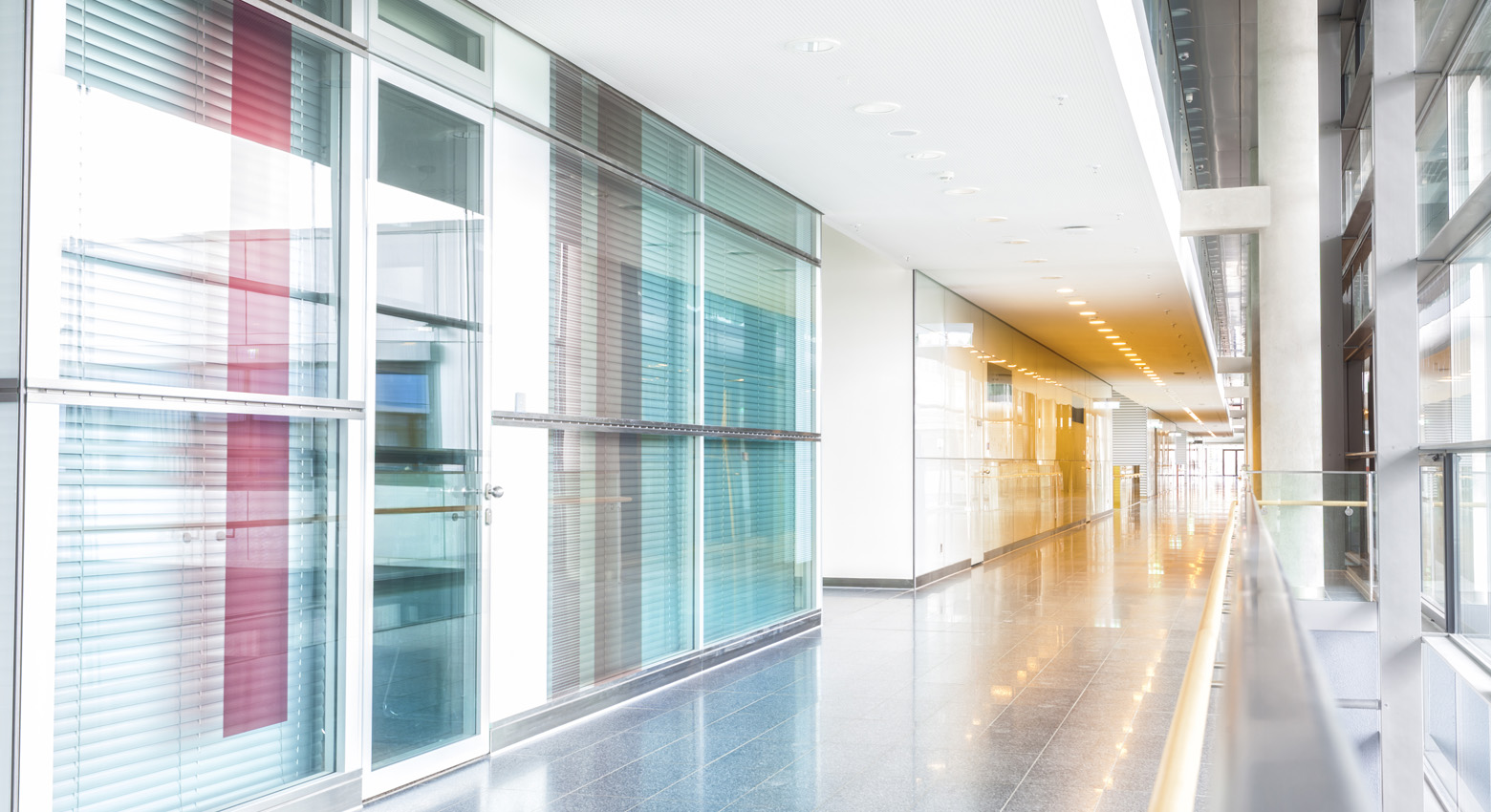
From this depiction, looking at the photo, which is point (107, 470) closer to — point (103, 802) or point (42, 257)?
point (42, 257)

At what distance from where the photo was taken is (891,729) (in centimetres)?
556

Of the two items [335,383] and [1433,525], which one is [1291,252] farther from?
[335,383]

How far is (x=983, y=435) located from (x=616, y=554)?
9.40 metres

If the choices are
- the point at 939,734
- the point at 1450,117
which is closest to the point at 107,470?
the point at 939,734

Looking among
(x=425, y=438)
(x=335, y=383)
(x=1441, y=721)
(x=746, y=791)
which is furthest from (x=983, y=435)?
(x=335, y=383)

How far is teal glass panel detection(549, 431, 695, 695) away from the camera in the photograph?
18.7 feet

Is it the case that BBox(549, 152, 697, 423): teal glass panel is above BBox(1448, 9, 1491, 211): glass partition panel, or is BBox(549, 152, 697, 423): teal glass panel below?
below

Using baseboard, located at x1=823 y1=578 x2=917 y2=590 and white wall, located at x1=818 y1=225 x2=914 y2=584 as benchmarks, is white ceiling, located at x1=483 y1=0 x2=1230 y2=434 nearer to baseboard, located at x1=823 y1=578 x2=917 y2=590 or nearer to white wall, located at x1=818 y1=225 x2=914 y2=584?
white wall, located at x1=818 y1=225 x2=914 y2=584

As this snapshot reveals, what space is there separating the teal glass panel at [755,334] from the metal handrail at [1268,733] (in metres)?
6.09

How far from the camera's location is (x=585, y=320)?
19.4ft

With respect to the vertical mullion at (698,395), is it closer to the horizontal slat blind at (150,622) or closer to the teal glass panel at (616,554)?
the teal glass panel at (616,554)

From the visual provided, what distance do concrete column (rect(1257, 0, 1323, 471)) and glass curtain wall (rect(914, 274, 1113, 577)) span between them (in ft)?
10.4

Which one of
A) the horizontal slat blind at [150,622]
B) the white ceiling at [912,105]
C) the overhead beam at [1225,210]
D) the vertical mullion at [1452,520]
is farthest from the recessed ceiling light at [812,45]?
the overhead beam at [1225,210]

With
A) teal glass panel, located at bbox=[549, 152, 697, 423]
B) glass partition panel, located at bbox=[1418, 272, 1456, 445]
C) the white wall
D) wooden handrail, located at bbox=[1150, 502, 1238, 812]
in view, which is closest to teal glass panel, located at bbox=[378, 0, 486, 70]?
teal glass panel, located at bbox=[549, 152, 697, 423]
